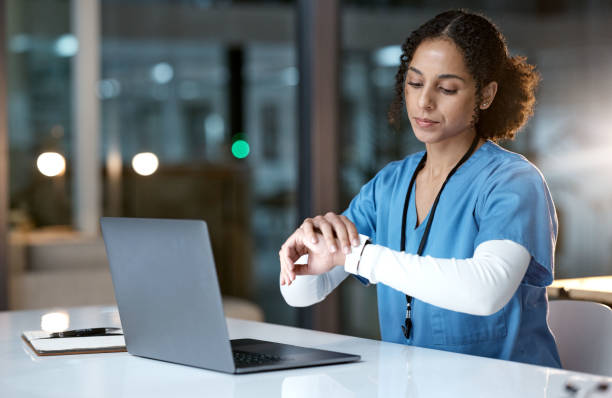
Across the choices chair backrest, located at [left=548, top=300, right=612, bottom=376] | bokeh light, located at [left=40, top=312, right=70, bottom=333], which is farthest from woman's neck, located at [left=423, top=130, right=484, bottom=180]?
bokeh light, located at [left=40, top=312, right=70, bottom=333]

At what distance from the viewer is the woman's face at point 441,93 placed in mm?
1768

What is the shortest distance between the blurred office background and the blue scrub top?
189cm

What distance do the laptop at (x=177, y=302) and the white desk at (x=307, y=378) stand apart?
2 centimetres

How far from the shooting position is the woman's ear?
1825mm

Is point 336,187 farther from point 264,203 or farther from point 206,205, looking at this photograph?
point 206,205

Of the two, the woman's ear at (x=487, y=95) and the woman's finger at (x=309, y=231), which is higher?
the woman's ear at (x=487, y=95)

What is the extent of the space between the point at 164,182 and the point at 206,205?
360 mm

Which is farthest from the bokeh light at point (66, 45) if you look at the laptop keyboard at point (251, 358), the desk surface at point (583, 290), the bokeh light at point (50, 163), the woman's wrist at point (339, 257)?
the laptop keyboard at point (251, 358)

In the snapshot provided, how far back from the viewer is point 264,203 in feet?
18.6

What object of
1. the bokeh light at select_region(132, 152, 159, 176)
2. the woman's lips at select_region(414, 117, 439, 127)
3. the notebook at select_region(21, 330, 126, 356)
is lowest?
the bokeh light at select_region(132, 152, 159, 176)

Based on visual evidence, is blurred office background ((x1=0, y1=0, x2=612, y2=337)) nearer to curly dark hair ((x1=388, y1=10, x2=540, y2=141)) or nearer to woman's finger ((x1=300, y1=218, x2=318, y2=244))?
curly dark hair ((x1=388, y1=10, x2=540, y2=141))

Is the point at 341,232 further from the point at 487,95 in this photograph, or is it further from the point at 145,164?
the point at 145,164

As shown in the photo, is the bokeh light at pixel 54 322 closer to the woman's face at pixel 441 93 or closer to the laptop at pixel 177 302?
the laptop at pixel 177 302

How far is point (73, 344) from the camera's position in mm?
1536
